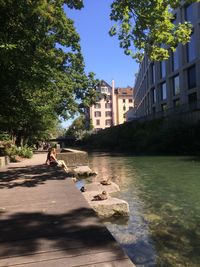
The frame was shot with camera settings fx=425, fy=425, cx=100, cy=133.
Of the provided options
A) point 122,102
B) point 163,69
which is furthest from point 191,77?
point 122,102

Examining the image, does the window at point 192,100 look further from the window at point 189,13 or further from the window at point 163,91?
the window at point 163,91

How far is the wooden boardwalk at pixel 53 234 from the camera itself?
18.6 feet

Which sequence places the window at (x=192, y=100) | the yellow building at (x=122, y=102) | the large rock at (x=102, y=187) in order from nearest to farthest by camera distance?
the large rock at (x=102, y=187) → the window at (x=192, y=100) → the yellow building at (x=122, y=102)

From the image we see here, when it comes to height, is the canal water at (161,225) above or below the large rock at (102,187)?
below

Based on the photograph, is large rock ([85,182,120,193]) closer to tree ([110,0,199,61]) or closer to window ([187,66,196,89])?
tree ([110,0,199,61])

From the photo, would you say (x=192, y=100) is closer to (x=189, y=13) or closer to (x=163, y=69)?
(x=189, y=13)

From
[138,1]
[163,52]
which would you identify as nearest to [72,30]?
[163,52]

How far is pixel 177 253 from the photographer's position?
28.9ft

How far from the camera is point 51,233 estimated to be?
7121 millimetres

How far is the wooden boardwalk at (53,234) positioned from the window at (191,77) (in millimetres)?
45163

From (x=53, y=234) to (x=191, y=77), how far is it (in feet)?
166

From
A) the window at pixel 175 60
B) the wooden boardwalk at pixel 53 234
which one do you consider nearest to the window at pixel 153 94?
the window at pixel 175 60

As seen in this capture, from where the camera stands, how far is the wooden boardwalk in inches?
223

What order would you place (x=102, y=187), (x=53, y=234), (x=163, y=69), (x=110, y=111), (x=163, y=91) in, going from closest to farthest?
1. (x=53, y=234)
2. (x=102, y=187)
3. (x=163, y=69)
4. (x=163, y=91)
5. (x=110, y=111)
